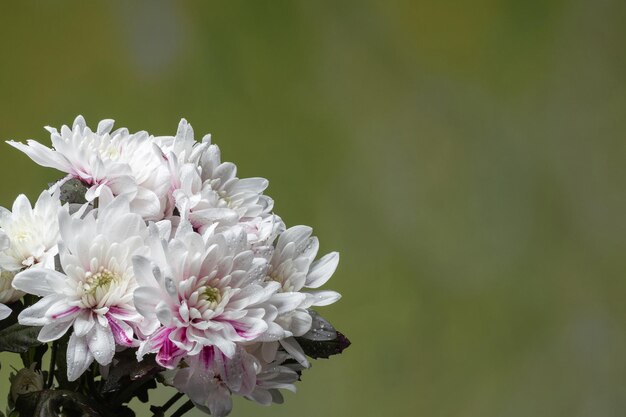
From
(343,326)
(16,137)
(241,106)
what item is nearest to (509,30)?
(241,106)

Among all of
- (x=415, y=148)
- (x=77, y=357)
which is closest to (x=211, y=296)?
(x=77, y=357)

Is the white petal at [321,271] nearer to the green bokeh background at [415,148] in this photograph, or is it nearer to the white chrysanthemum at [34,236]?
the white chrysanthemum at [34,236]

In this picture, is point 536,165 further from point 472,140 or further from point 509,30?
point 509,30

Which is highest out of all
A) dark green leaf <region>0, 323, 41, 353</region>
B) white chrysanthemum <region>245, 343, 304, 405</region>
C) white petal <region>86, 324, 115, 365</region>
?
white chrysanthemum <region>245, 343, 304, 405</region>

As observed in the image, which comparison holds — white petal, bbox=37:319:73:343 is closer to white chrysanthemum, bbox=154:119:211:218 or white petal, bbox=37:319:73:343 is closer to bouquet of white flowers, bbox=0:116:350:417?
bouquet of white flowers, bbox=0:116:350:417

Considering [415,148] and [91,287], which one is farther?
[415,148]

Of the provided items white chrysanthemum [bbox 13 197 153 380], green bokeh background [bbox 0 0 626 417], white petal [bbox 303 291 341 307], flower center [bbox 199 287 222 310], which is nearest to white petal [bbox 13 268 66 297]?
white chrysanthemum [bbox 13 197 153 380]

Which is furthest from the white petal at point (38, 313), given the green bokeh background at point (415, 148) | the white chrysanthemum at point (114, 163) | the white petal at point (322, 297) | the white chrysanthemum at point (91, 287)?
the green bokeh background at point (415, 148)

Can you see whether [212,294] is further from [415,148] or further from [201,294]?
[415,148]
